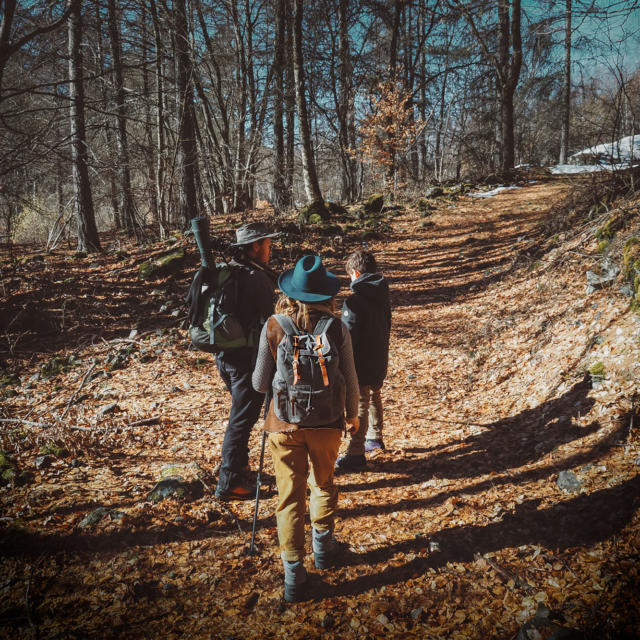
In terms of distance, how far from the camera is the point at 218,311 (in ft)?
10.3

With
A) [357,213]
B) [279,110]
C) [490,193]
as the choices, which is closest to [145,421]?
[357,213]

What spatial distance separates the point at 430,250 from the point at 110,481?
10.1m

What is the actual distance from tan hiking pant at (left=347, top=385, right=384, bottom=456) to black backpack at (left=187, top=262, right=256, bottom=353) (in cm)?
140

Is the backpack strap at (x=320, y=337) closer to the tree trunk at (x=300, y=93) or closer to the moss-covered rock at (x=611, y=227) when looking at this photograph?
the moss-covered rock at (x=611, y=227)

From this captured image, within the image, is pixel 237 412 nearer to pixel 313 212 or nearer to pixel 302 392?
pixel 302 392

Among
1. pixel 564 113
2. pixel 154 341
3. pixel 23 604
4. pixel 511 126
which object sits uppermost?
pixel 564 113

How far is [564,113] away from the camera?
23078 mm

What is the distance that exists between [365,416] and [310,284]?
6.84 feet

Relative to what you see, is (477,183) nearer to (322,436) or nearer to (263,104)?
(263,104)

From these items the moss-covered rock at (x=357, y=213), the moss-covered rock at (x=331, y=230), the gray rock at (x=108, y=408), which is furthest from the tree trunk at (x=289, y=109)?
the gray rock at (x=108, y=408)

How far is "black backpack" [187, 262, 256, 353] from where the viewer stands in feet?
10.3

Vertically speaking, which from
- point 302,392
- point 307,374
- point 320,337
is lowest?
point 302,392

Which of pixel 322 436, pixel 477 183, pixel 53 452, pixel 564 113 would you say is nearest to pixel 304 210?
pixel 477 183

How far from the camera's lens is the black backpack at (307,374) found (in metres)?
2.37
